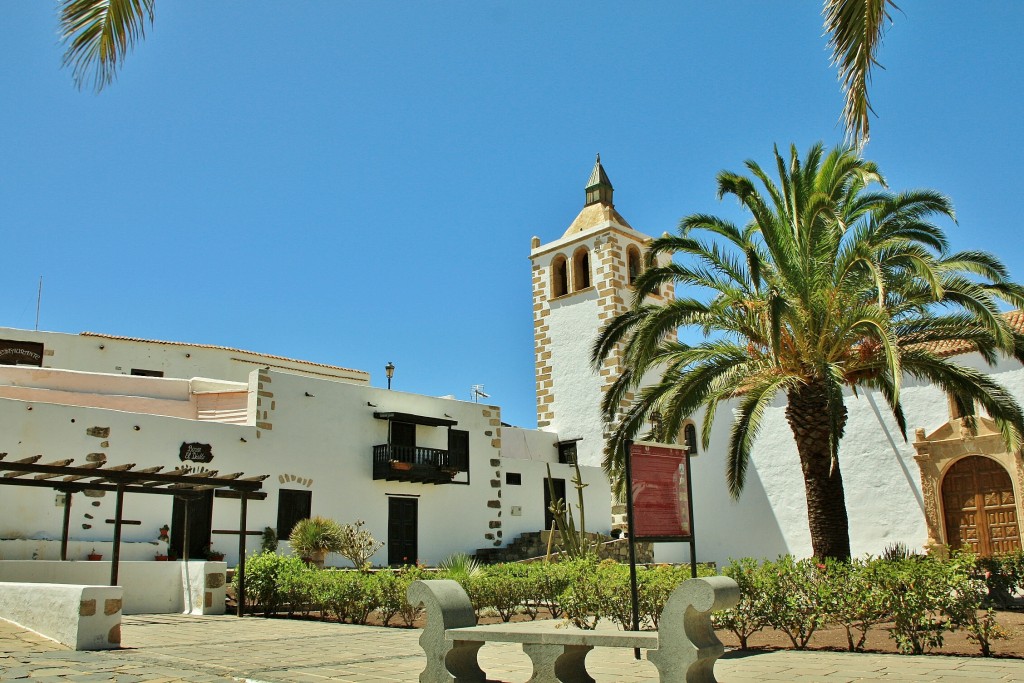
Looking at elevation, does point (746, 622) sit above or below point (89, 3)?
below

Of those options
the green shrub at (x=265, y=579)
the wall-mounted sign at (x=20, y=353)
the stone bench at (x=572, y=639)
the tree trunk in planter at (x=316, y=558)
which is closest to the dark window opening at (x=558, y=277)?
the tree trunk in planter at (x=316, y=558)

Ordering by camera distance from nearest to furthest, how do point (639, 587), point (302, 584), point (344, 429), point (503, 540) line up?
point (639, 587), point (302, 584), point (344, 429), point (503, 540)

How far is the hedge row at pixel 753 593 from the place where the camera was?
9.07m

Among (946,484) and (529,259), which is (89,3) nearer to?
(946,484)

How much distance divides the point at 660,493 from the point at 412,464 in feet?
43.9

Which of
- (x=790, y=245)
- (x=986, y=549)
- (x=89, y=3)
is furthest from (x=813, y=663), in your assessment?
(x=986, y=549)

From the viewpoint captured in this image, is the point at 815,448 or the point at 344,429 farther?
the point at 344,429

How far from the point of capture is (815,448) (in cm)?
1316

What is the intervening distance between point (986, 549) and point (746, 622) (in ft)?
30.8

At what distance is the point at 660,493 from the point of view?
9508 mm

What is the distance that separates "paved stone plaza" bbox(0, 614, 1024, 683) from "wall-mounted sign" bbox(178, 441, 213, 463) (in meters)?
7.32

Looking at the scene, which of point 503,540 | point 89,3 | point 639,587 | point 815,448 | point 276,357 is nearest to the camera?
point 89,3

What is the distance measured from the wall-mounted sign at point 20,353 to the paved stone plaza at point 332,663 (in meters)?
16.3

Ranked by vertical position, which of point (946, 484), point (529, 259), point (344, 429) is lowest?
point (946, 484)
